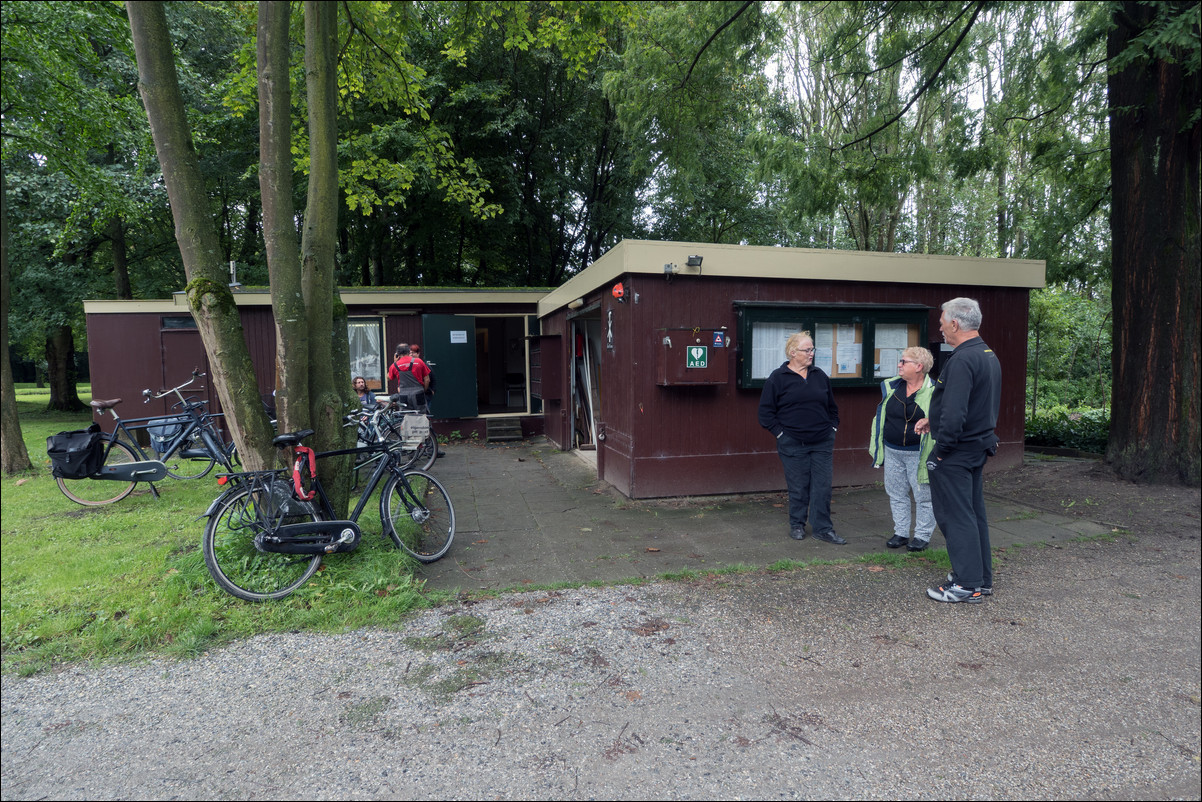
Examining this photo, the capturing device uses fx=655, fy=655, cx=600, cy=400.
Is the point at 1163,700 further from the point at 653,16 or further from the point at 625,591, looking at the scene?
the point at 653,16

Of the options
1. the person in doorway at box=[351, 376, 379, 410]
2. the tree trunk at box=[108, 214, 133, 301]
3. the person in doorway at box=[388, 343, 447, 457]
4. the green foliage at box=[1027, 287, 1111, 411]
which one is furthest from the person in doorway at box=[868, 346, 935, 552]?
the tree trunk at box=[108, 214, 133, 301]

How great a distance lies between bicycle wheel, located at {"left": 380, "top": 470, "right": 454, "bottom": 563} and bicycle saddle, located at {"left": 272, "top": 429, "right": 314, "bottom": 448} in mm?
732

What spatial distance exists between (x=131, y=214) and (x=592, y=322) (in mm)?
8633

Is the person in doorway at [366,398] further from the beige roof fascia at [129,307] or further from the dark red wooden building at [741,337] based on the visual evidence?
the beige roof fascia at [129,307]

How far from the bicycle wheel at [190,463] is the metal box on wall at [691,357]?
518cm

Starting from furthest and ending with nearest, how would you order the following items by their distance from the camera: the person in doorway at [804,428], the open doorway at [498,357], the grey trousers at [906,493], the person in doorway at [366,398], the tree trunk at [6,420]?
the open doorway at [498,357] < the person in doorway at [366,398] < the person in doorway at [804,428] < the grey trousers at [906,493] < the tree trunk at [6,420]

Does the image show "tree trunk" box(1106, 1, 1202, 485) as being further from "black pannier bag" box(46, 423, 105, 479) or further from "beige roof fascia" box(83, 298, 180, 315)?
"beige roof fascia" box(83, 298, 180, 315)

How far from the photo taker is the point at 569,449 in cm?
1059

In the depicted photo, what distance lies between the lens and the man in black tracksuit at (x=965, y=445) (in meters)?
3.88

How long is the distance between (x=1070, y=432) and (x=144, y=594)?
11.6 m

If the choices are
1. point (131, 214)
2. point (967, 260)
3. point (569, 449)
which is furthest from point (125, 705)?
point (131, 214)

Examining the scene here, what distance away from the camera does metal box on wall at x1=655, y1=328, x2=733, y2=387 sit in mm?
6582

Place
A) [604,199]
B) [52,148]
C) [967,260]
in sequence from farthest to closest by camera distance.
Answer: [604,199]
[967,260]
[52,148]

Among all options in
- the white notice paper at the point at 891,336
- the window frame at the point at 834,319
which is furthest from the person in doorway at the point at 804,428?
the white notice paper at the point at 891,336
